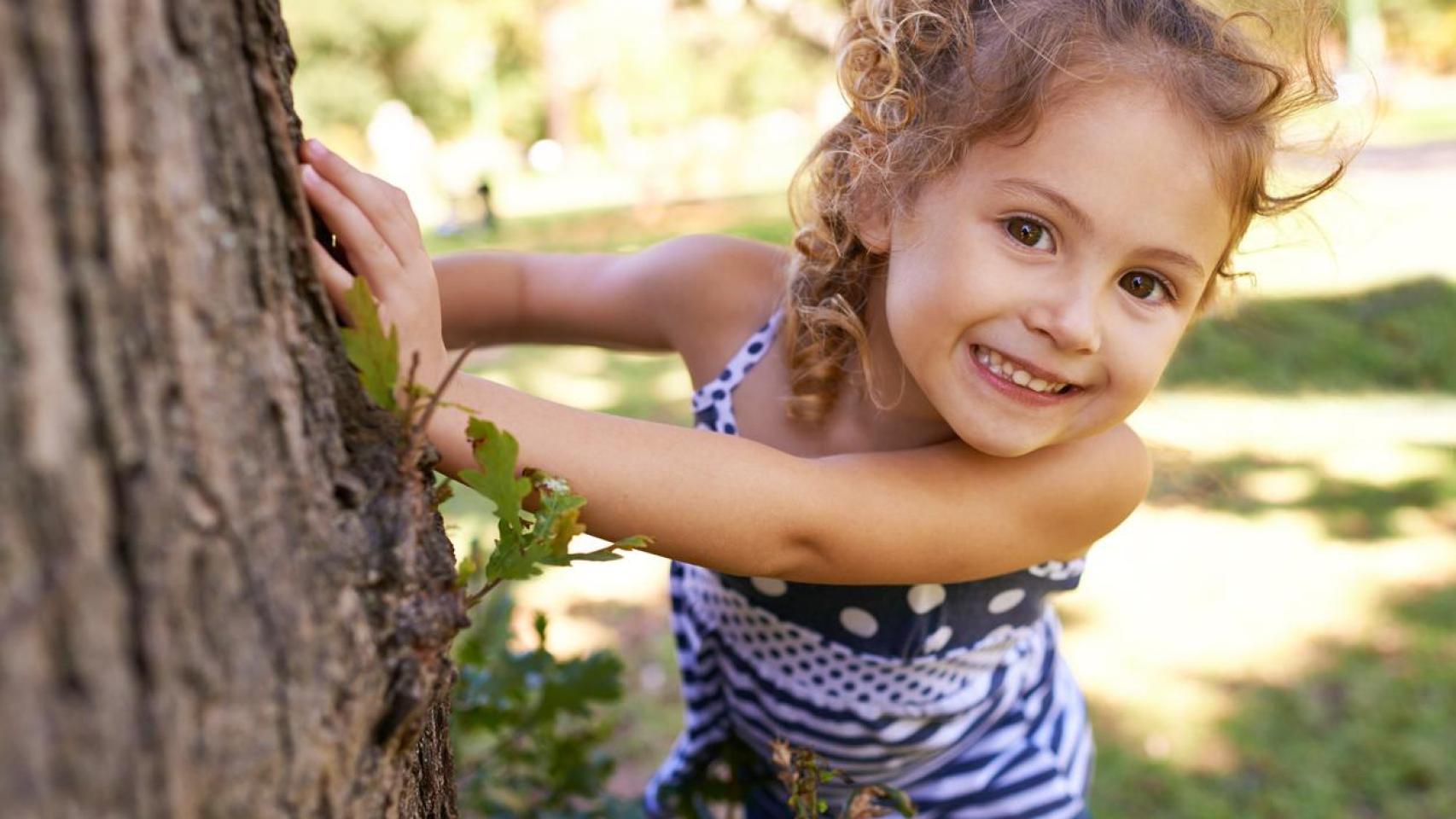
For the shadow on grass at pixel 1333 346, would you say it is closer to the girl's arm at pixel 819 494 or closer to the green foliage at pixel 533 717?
the green foliage at pixel 533 717

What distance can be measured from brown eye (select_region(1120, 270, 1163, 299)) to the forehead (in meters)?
0.06

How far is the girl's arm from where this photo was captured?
4.41ft

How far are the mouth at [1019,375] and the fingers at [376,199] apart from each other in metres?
0.71

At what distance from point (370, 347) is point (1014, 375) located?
0.85m

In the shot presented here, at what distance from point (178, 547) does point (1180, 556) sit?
4127mm

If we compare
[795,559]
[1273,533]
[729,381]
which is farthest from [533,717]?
[1273,533]

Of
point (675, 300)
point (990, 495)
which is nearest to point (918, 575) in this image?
point (990, 495)

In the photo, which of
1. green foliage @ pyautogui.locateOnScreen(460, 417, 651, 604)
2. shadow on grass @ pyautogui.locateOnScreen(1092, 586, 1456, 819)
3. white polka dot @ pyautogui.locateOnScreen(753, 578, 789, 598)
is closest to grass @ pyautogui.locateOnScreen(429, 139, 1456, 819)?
shadow on grass @ pyautogui.locateOnScreen(1092, 586, 1456, 819)

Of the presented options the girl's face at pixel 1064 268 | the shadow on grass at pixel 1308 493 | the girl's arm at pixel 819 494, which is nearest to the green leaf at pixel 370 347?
the girl's arm at pixel 819 494

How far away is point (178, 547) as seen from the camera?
765 mm

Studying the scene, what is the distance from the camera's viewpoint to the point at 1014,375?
1558 mm

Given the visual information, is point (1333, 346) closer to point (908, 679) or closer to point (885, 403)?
point (908, 679)

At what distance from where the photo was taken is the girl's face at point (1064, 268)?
1.48 meters

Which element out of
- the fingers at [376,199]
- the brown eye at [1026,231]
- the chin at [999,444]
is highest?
the fingers at [376,199]
